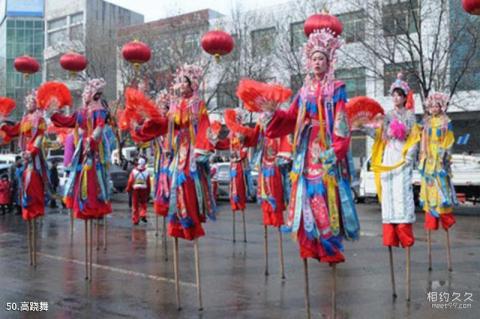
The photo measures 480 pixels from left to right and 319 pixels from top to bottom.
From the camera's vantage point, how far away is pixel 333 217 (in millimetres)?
4898

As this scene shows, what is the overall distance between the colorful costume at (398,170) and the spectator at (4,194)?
1357 cm

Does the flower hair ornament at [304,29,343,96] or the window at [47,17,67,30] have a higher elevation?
the window at [47,17,67,30]

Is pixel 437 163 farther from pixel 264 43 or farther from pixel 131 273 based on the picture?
pixel 264 43

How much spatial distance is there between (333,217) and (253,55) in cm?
2410

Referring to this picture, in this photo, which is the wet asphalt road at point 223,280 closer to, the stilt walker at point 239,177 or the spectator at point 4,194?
the stilt walker at point 239,177

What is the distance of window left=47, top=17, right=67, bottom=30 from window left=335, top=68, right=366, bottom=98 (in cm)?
2712

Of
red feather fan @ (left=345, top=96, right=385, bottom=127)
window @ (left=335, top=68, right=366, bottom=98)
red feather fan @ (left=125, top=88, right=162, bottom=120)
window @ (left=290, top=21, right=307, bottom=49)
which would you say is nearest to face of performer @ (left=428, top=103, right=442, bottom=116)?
red feather fan @ (left=345, top=96, right=385, bottom=127)

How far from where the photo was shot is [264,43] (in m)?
28.4

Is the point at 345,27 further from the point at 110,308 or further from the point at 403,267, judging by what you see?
the point at 110,308

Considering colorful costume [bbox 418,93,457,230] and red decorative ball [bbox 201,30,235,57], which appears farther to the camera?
red decorative ball [bbox 201,30,235,57]

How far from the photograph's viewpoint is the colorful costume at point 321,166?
491cm

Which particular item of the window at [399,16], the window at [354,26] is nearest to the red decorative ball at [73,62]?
the window at [399,16]

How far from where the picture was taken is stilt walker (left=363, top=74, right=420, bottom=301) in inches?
245

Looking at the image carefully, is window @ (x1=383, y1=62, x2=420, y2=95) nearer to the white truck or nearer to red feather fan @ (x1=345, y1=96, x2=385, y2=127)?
A: the white truck
